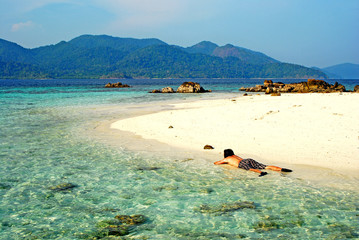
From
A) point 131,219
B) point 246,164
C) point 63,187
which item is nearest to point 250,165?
point 246,164

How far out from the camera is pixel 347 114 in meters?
17.4

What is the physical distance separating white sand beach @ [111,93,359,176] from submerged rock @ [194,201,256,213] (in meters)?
4.07

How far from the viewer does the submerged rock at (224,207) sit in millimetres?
6684

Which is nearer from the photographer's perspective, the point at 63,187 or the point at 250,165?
the point at 63,187

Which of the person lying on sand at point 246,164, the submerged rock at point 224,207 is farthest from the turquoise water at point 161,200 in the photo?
the person lying on sand at point 246,164

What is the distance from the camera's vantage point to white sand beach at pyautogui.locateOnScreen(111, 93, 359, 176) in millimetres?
11203

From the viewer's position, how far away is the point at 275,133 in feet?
49.3

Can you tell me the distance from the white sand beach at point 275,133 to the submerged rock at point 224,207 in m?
4.07

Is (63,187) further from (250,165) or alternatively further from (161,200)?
(250,165)

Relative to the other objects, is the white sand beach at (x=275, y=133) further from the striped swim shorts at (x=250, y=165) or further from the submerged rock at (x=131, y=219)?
the submerged rock at (x=131, y=219)

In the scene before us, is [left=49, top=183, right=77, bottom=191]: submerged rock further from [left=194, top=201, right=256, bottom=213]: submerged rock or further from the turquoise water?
[left=194, top=201, right=256, bottom=213]: submerged rock

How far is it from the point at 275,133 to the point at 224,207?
924 cm

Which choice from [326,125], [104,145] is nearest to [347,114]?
[326,125]

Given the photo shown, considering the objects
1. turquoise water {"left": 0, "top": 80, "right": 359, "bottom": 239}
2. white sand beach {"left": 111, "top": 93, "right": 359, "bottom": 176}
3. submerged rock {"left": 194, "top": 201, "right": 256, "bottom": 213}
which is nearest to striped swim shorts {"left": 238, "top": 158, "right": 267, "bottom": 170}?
turquoise water {"left": 0, "top": 80, "right": 359, "bottom": 239}
